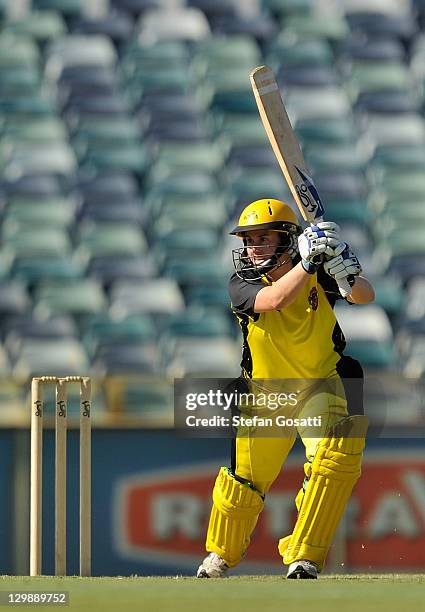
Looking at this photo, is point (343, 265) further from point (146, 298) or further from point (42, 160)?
point (42, 160)

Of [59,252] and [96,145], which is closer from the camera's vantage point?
[59,252]

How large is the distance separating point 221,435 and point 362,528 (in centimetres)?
60

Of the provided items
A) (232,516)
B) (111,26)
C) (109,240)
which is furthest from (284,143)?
(111,26)

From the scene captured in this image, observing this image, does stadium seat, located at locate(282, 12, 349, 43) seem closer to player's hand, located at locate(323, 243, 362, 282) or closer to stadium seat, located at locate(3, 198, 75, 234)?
stadium seat, located at locate(3, 198, 75, 234)

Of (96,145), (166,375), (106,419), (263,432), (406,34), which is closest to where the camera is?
(263,432)

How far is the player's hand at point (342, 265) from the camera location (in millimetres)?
3727

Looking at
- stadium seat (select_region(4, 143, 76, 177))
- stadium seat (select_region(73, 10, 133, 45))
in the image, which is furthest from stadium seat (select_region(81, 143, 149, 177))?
stadium seat (select_region(73, 10, 133, 45))

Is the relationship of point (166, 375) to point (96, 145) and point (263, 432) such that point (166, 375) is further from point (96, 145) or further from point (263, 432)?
point (263, 432)

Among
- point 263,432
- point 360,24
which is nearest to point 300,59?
point 360,24

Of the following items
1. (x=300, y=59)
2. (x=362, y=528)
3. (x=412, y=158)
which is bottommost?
(x=362, y=528)

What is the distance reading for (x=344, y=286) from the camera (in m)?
3.80

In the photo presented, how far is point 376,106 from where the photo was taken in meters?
9.26

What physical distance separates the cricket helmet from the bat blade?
53 millimetres

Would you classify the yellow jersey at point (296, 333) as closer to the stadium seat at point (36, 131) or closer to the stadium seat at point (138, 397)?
the stadium seat at point (138, 397)
